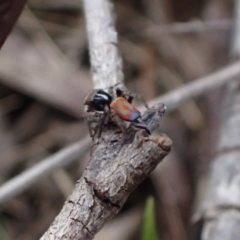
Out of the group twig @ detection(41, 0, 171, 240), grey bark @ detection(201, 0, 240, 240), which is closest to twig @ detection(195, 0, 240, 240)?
grey bark @ detection(201, 0, 240, 240)

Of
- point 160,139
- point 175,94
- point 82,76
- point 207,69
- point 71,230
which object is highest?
point 207,69

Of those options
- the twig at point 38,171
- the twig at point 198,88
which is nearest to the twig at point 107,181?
the twig at point 38,171

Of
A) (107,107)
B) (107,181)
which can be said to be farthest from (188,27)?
(107,181)

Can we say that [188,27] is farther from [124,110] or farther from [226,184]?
[124,110]

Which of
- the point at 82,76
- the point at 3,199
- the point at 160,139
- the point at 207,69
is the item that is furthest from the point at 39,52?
the point at 160,139

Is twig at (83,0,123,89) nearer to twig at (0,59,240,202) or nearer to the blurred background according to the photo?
twig at (0,59,240,202)

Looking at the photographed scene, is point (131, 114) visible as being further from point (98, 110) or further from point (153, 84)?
point (153, 84)
